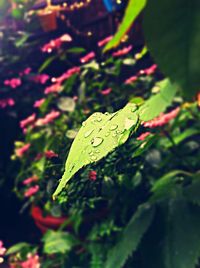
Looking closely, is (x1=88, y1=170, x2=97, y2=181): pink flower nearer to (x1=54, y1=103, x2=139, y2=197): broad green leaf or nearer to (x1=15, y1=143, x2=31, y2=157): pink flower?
(x1=54, y1=103, x2=139, y2=197): broad green leaf

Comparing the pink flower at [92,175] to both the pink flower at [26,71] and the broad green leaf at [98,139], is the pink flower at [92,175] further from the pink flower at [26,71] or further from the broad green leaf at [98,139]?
the pink flower at [26,71]

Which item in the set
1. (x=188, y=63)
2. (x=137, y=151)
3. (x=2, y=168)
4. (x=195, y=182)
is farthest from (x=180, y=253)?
(x=2, y=168)

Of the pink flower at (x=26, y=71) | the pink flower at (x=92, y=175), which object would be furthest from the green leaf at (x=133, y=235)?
the pink flower at (x=26, y=71)

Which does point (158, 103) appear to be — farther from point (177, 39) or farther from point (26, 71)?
point (26, 71)

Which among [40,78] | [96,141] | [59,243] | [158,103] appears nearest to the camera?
[96,141]

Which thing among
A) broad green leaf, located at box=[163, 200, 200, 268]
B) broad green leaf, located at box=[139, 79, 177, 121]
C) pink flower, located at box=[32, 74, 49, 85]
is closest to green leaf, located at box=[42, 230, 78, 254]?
broad green leaf, located at box=[163, 200, 200, 268]

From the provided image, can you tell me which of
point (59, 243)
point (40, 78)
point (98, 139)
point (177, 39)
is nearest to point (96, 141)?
point (98, 139)
